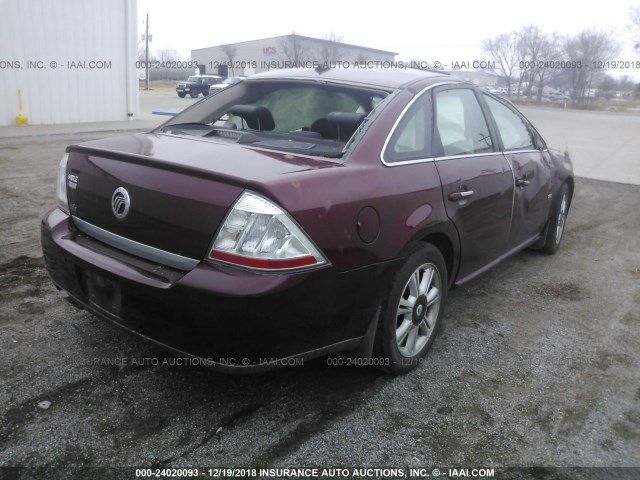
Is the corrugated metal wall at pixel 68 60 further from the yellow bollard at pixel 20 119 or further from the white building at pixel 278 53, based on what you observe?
the white building at pixel 278 53

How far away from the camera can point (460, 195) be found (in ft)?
10.7

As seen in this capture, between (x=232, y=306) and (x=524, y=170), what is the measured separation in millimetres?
2785

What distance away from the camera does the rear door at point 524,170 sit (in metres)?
4.07

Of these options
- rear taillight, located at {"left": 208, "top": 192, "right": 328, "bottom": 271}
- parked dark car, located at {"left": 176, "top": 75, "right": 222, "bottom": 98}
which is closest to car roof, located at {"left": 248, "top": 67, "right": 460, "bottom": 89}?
rear taillight, located at {"left": 208, "top": 192, "right": 328, "bottom": 271}

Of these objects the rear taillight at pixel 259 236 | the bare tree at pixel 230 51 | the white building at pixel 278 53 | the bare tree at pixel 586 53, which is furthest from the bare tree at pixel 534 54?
the rear taillight at pixel 259 236

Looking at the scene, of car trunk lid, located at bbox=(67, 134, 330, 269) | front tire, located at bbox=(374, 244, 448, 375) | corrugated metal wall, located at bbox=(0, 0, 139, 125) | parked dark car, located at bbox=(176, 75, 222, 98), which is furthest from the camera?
parked dark car, located at bbox=(176, 75, 222, 98)

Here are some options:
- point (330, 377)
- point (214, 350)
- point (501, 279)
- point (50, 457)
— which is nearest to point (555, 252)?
point (501, 279)

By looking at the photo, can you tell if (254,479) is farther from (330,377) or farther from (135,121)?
(135,121)

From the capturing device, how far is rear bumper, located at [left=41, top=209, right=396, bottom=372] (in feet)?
7.35

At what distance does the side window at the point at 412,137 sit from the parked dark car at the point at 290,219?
12 mm

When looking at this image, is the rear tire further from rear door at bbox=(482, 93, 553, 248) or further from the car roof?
the car roof

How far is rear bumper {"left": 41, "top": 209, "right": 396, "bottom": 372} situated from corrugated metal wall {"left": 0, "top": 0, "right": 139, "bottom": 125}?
1298cm

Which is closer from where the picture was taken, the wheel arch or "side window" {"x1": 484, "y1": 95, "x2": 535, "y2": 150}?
the wheel arch

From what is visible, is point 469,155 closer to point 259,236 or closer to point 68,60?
point 259,236
